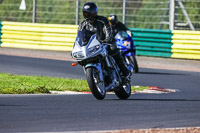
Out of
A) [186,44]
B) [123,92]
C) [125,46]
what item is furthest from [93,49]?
[186,44]

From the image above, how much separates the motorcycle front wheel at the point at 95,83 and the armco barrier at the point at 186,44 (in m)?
11.9

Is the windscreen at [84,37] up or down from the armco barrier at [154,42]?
up

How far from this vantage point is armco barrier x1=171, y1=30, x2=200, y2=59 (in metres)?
21.6

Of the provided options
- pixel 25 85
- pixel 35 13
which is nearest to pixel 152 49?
pixel 35 13

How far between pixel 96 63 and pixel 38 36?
1506 centimetres

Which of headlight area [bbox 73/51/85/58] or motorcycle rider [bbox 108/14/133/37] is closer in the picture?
headlight area [bbox 73/51/85/58]

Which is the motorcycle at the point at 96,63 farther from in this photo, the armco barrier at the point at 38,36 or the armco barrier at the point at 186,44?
the armco barrier at the point at 38,36

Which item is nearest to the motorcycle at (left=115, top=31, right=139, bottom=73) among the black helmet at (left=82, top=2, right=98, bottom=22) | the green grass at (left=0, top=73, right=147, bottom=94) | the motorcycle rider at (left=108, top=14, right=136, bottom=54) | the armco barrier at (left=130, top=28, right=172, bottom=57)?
the motorcycle rider at (left=108, top=14, right=136, bottom=54)

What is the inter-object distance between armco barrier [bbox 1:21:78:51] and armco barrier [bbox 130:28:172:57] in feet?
8.49

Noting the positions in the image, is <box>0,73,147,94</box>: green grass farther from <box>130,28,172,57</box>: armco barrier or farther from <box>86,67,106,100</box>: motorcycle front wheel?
<box>130,28,172,57</box>: armco barrier

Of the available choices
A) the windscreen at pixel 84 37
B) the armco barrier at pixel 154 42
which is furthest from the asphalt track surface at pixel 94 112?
the armco barrier at pixel 154 42

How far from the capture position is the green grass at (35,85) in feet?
37.0

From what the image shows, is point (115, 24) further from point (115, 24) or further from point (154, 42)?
point (154, 42)

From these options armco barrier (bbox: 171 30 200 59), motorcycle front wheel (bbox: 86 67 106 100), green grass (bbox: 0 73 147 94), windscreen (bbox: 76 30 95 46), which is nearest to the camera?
motorcycle front wheel (bbox: 86 67 106 100)
